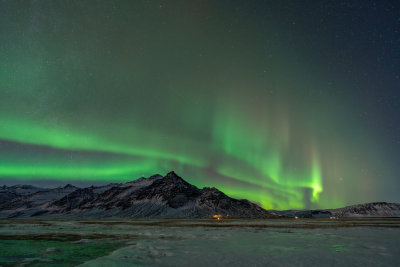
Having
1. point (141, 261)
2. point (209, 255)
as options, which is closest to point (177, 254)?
point (209, 255)

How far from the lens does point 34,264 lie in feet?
56.8

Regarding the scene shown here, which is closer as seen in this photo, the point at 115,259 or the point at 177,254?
the point at 115,259

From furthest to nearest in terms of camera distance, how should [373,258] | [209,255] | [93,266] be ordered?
1. [209,255]
2. [373,258]
3. [93,266]

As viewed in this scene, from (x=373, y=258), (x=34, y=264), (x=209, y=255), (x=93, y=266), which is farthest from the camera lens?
(x=209, y=255)

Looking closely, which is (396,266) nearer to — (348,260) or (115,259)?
(348,260)

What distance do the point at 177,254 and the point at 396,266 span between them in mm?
13465

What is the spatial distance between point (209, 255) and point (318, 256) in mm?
7413

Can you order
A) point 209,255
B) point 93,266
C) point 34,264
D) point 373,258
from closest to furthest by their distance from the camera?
point 93,266 → point 34,264 → point 373,258 → point 209,255

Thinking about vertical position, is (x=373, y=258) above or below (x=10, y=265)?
above

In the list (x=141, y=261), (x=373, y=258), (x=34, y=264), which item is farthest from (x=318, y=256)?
(x=34, y=264)

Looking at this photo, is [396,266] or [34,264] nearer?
[396,266]

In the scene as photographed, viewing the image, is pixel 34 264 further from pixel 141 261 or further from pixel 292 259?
pixel 292 259

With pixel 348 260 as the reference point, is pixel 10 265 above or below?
below

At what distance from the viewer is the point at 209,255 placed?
20.3 metres
